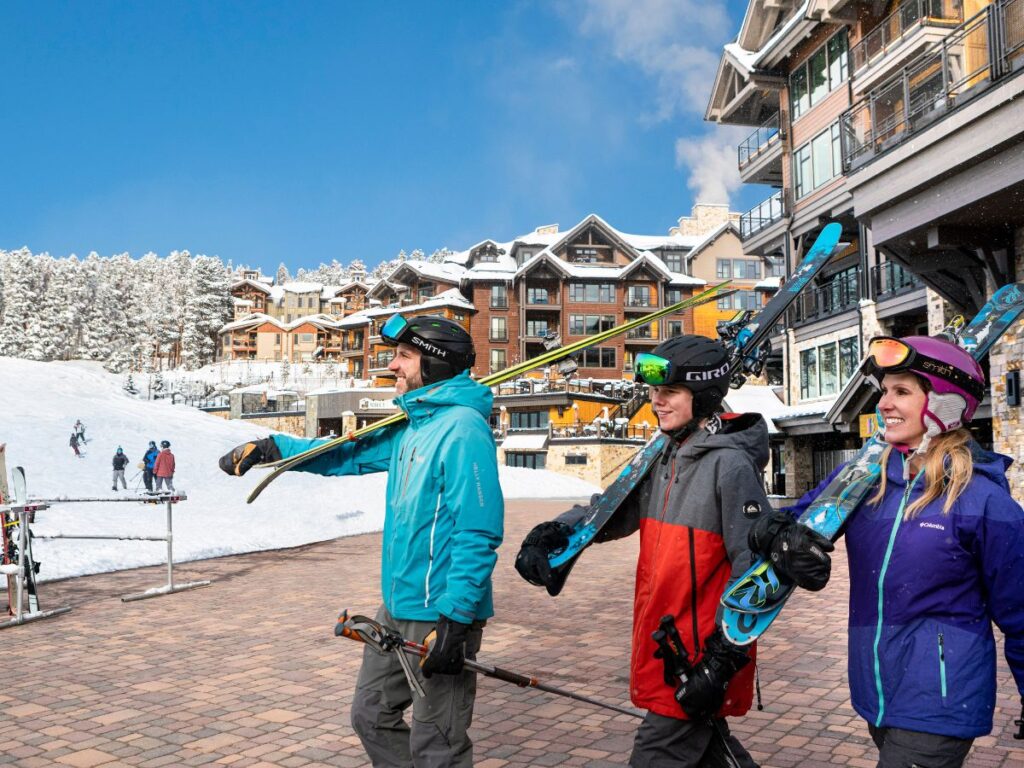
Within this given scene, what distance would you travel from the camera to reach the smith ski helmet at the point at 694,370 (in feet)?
9.85

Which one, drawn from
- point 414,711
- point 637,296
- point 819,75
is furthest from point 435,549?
point 637,296

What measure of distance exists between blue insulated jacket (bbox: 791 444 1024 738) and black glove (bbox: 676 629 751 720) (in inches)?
14.7

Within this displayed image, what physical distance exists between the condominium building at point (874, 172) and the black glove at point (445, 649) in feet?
39.1

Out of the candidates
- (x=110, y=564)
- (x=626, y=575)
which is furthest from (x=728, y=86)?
(x=110, y=564)

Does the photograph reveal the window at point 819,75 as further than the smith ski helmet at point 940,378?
Yes

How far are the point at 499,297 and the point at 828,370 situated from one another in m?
35.6

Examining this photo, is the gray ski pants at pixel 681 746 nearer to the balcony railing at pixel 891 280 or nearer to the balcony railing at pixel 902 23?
the balcony railing at pixel 891 280

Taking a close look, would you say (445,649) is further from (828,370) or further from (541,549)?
(828,370)

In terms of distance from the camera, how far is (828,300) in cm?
2692

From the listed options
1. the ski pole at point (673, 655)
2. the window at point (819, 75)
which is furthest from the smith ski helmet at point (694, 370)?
the window at point (819, 75)

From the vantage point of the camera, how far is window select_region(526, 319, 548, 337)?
5888 centimetres

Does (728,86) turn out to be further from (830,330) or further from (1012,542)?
(1012,542)

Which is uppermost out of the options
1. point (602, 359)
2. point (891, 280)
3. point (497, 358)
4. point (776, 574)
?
point (497, 358)

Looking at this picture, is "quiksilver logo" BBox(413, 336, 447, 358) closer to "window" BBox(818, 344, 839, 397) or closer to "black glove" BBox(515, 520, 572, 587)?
"black glove" BBox(515, 520, 572, 587)
